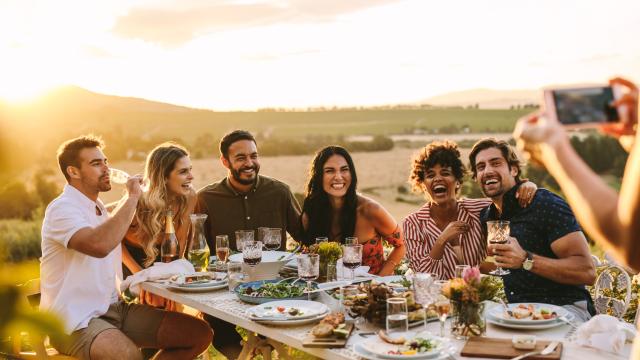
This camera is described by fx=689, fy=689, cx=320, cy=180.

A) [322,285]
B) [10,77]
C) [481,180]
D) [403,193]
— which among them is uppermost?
[10,77]

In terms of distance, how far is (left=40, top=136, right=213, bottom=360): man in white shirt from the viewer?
11.8 ft

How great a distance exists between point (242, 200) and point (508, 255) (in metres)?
2.33

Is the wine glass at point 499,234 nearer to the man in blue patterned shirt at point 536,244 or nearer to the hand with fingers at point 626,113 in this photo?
the man in blue patterned shirt at point 536,244

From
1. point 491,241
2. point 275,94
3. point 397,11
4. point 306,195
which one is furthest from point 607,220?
point 275,94

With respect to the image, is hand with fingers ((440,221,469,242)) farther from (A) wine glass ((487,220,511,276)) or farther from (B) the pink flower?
(B) the pink flower

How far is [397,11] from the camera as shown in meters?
14.5

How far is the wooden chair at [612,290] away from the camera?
3.97m

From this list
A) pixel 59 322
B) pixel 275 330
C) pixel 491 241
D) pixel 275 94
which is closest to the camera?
pixel 59 322

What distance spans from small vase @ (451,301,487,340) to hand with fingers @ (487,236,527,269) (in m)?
0.76

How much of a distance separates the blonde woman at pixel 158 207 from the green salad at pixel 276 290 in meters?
1.07

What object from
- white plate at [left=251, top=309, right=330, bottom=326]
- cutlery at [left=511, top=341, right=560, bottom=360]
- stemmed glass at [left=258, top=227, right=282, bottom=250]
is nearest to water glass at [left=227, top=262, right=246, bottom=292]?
stemmed glass at [left=258, top=227, right=282, bottom=250]

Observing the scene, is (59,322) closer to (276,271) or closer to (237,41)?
(276,271)

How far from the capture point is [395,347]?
2.45 meters

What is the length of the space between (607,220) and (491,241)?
84.9 inches
